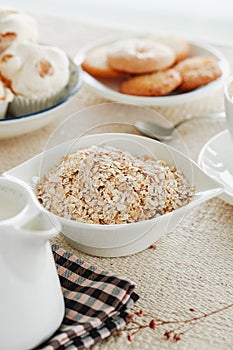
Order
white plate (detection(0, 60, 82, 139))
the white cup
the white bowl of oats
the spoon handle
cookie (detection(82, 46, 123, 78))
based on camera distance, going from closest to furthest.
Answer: the white bowl of oats < the white cup < white plate (detection(0, 60, 82, 139)) < the spoon handle < cookie (detection(82, 46, 123, 78))

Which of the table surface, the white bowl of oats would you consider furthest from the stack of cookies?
the white bowl of oats

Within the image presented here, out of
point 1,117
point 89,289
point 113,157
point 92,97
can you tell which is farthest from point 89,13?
point 89,289

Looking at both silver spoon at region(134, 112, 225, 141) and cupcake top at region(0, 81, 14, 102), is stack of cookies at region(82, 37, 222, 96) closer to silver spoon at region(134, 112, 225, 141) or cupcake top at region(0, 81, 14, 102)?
silver spoon at region(134, 112, 225, 141)

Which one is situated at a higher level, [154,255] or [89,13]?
[154,255]

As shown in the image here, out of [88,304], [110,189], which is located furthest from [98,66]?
[88,304]

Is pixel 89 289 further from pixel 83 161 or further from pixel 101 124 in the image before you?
pixel 101 124

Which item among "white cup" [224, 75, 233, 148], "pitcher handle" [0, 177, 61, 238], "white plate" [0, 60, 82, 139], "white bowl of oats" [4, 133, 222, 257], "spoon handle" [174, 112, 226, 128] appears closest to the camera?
"pitcher handle" [0, 177, 61, 238]

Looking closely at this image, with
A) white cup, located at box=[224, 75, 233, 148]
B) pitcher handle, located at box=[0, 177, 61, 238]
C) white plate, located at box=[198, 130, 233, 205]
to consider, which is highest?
pitcher handle, located at box=[0, 177, 61, 238]
